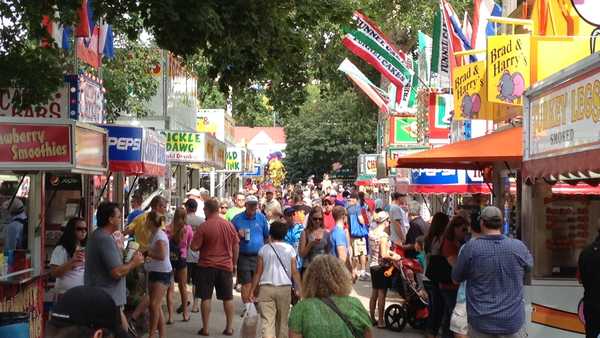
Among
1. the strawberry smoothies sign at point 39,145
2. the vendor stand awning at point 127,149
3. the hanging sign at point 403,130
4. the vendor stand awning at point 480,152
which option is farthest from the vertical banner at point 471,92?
the hanging sign at point 403,130


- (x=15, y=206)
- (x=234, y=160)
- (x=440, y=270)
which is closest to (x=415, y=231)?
(x=440, y=270)

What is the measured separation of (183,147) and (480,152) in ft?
30.7

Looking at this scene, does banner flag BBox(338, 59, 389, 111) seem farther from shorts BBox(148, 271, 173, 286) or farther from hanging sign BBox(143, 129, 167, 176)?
shorts BBox(148, 271, 173, 286)

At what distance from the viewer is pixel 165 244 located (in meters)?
10.9

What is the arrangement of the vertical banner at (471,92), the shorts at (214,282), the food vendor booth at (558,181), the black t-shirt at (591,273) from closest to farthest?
the food vendor booth at (558,181), the black t-shirt at (591,273), the shorts at (214,282), the vertical banner at (471,92)

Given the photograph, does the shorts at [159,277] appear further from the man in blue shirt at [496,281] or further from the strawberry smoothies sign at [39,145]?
the man in blue shirt at [496,281]

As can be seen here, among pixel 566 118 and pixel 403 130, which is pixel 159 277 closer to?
pixel 566 118

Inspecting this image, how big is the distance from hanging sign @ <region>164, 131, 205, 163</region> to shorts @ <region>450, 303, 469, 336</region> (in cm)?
1052

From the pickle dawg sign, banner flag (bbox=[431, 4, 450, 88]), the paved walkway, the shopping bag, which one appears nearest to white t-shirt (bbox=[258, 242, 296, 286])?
the shopping bag

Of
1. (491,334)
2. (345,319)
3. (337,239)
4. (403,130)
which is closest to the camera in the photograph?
(345,319)

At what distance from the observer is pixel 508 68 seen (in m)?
11.2

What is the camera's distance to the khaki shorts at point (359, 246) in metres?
17.6

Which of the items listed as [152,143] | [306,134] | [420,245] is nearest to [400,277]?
[420,245]

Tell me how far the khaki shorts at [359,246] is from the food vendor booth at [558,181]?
824 cm
